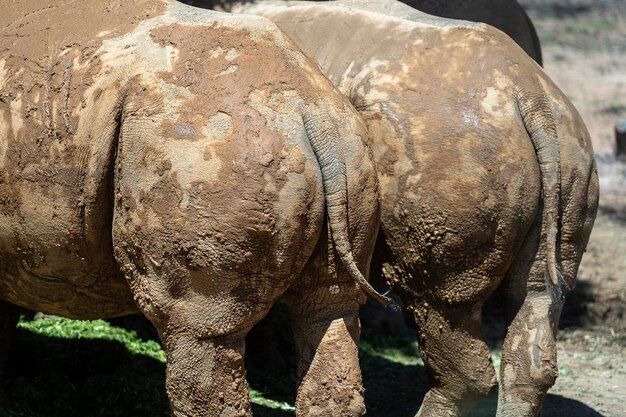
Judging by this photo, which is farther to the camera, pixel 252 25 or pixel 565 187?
pixel 565 187

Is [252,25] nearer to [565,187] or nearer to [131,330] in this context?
[565,187]

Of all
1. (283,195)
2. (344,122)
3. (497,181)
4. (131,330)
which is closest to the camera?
(283,195)

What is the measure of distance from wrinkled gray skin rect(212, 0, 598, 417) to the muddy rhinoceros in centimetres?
67

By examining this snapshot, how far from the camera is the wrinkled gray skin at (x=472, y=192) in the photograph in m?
4.83

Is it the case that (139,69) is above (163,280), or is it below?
above

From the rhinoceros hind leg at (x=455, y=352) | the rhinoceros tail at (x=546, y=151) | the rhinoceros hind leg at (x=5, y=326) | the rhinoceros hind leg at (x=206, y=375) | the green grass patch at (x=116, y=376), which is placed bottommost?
the green grass patch at (x=116, y=376)

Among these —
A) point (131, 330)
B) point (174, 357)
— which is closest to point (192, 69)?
point (174, 357)

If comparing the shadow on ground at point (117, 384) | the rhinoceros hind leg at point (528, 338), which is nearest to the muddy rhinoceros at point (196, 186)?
the rhinoceros hind leg at point (528, 338)

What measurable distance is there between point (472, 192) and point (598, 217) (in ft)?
20.1

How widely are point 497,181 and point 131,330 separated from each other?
9.36ft

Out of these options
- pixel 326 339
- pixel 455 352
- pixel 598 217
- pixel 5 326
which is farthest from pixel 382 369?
pixel 598 217

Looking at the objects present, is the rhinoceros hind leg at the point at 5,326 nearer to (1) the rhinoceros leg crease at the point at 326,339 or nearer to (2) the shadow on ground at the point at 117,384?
(2) the shadow on ground at the point at 117,384

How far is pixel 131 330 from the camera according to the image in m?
6.84

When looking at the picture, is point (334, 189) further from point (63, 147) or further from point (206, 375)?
point (63, 147)
